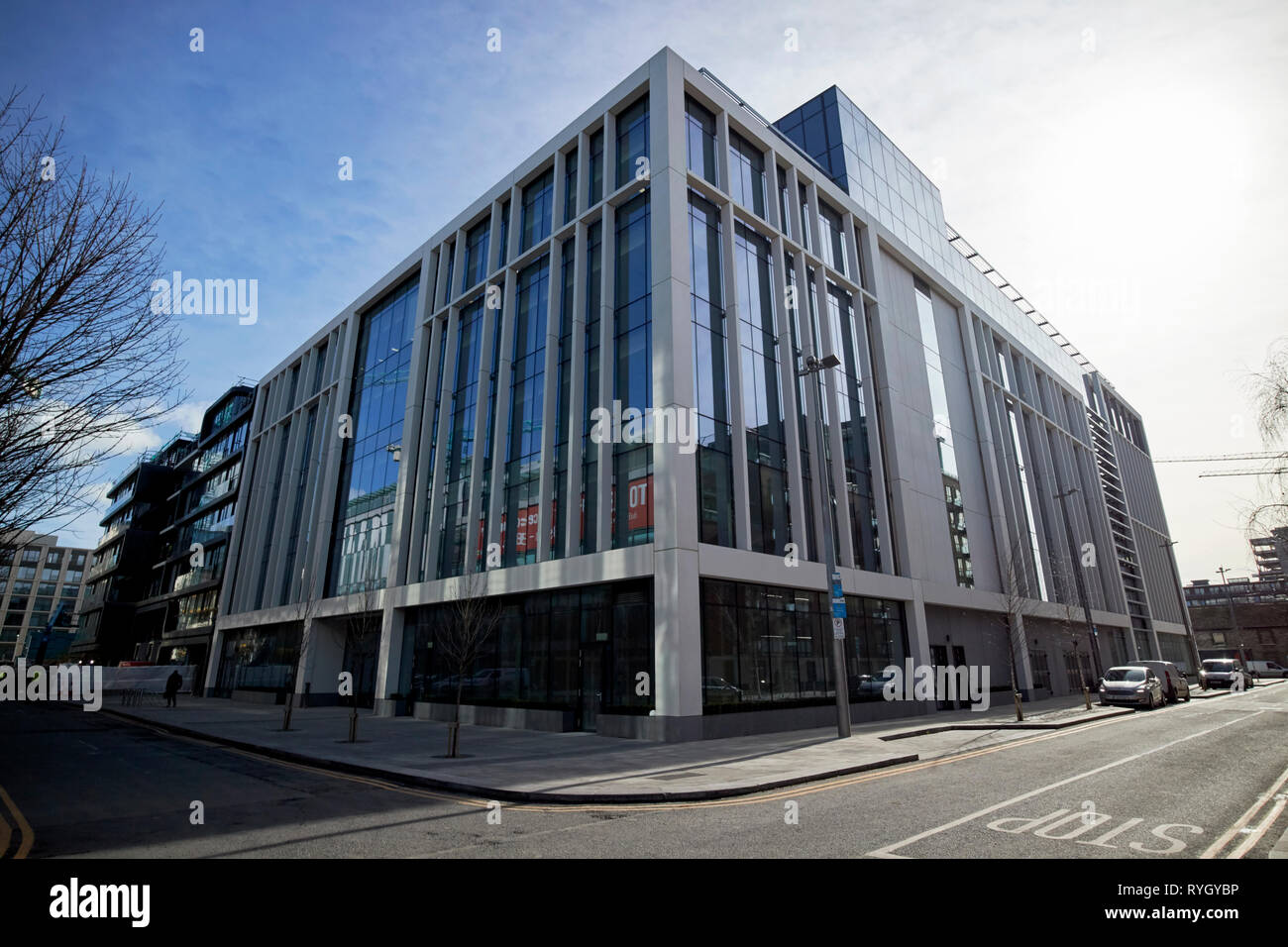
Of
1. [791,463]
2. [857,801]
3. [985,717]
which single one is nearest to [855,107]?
[791,463]

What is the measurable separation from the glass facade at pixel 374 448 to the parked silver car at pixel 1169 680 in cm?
3833

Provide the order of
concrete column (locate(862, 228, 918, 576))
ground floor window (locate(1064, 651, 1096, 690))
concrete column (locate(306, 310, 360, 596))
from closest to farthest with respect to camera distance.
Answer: concrete column (locate(862, 228, 918, 576)), concrete column (locate(306, 310, 360, 596)), ground floor window (locate(1064, 651, 1096, 690))

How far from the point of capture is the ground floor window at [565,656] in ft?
63.0

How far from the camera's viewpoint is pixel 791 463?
23.7 meters

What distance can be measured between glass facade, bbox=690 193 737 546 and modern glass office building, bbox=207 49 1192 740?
144mm

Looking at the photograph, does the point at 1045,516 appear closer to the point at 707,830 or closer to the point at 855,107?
the point at 855,107

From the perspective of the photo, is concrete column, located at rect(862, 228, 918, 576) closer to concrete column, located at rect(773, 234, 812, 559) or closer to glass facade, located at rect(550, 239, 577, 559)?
concrete column, located at rect(773, 234, 812, 559)

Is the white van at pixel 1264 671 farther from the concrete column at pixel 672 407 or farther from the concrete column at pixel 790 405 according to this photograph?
the concrete column at pixel 672 407

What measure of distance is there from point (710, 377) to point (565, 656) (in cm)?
1086

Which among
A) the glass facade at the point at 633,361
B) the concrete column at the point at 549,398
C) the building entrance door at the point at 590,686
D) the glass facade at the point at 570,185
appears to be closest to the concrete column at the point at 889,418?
the glass facade at the point at 633,361

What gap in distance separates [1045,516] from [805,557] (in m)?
29.9

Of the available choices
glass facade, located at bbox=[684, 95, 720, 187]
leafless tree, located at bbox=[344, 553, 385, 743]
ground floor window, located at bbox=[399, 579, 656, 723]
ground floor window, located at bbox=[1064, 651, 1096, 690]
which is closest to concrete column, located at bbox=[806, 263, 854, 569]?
glass facade, located at bbox=[684, 95, 720, 187]

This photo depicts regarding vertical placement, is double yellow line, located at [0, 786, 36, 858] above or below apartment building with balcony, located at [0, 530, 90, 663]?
below

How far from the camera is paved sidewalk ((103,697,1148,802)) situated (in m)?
10.6
